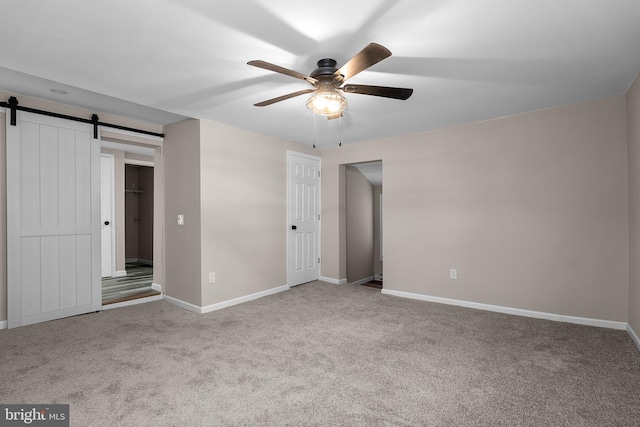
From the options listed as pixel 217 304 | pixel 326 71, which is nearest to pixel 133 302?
pixel 217 304

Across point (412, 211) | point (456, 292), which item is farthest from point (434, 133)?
point (456, 292)

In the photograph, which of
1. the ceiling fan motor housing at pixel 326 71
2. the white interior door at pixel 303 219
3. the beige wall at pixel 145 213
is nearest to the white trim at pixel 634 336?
the ceiling fan motor housing at pixel 326 71

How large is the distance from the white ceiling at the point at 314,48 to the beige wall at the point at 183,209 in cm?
78

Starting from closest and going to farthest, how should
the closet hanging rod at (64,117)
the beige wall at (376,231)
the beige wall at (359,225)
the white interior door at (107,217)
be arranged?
the closet hanging rod at (64,117)
the white interior door at (107,217)
the beige wall at (359,225)
the beige wall at (376,231)

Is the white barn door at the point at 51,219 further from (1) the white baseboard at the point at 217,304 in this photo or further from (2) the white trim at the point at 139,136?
(1) the white baseboard at the point at 217,304

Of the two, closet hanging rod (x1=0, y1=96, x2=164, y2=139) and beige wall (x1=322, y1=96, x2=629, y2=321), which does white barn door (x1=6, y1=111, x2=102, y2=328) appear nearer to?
closet hanging rod (x1=0, y1=96, x2=164, y2=139)

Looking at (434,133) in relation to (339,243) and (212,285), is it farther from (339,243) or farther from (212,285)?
(212,285)

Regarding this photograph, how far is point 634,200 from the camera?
2.87 m

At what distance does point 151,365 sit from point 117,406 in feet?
1.71

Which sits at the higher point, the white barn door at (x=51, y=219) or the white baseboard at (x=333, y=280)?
the white barn door at (x=51, y=219)

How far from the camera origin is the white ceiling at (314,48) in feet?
5.75

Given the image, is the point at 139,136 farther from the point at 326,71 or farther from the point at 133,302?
the point at 326,71

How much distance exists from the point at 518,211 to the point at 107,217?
20.8 feet

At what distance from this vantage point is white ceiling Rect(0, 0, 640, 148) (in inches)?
69.0
